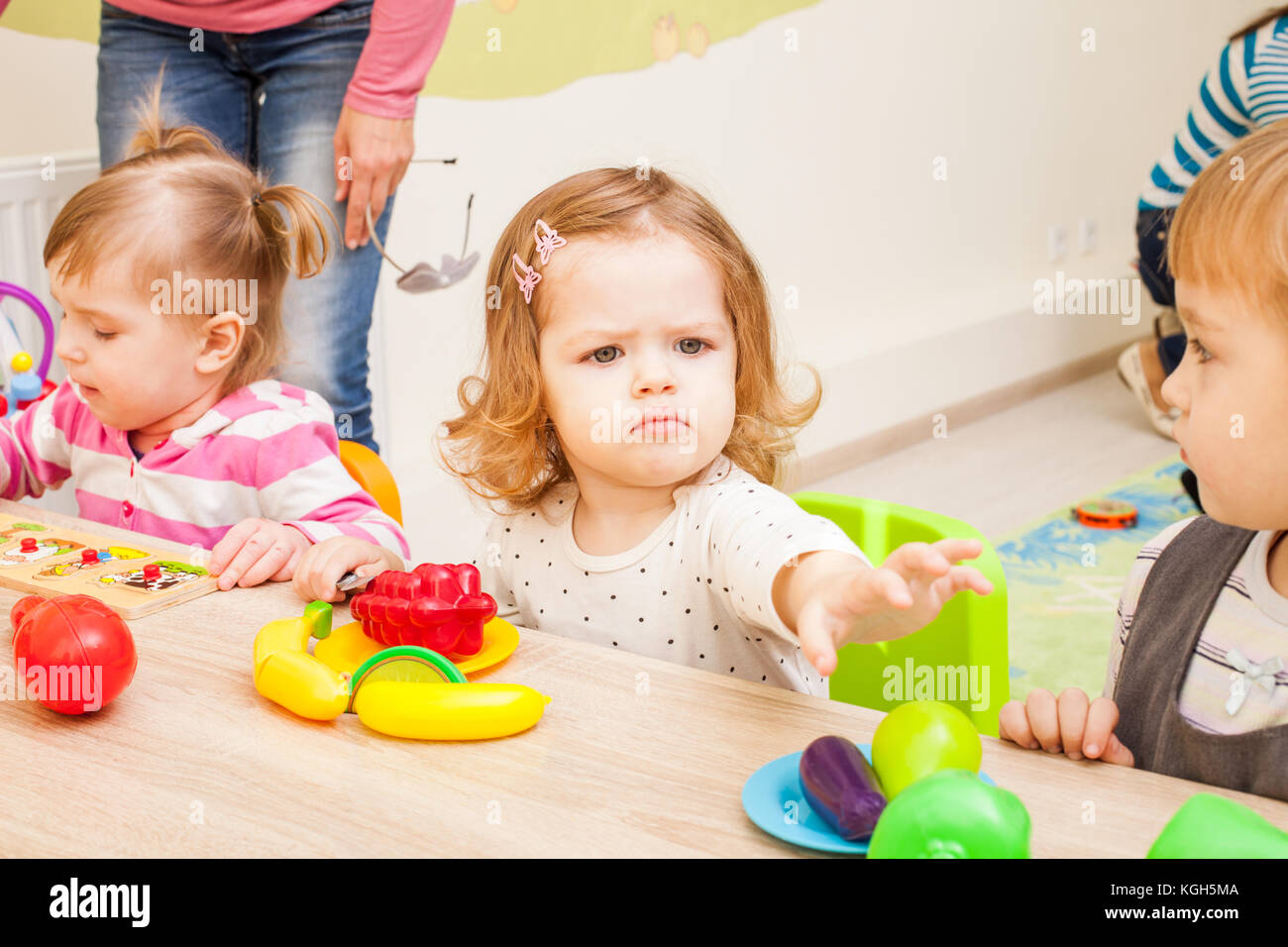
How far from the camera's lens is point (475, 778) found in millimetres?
683

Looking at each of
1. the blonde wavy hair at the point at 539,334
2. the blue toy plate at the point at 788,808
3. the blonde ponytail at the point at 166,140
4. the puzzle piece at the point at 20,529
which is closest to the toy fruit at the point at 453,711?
the blue toy plate at the point at 788,808

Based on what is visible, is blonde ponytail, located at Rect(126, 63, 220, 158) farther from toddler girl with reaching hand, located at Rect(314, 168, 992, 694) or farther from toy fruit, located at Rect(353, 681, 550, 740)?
toy fruit, located at Rect(353, 681, 550, 740)

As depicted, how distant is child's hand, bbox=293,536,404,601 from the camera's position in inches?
37.9

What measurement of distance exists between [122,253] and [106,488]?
0.86 feet

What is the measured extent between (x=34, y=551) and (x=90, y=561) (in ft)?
0.19

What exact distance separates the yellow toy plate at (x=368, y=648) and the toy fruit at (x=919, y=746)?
28cm

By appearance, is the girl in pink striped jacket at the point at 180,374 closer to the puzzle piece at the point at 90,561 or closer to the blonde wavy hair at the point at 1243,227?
the puzzle piece at the point at 90,561

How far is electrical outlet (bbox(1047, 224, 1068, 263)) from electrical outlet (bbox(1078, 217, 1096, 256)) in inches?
3.8

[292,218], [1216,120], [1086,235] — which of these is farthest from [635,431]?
[1086,235]

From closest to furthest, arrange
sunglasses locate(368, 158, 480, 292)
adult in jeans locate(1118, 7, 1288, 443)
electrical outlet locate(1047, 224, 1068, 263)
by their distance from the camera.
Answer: sunglasses locate(368, 158, 480, 292) < adult in jeans locate(1118, 7, 1288, 443) < electrical outlet locate(1047, 224, 1068, 263)

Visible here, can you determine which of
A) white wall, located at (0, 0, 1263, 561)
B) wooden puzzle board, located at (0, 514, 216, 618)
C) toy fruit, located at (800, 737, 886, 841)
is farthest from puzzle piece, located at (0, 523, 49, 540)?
white wall, located at (0, 0, 1263, 561)

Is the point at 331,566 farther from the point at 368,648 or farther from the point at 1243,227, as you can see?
the point at 1243,227

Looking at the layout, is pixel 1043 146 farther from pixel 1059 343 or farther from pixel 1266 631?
pixel 1266 631
